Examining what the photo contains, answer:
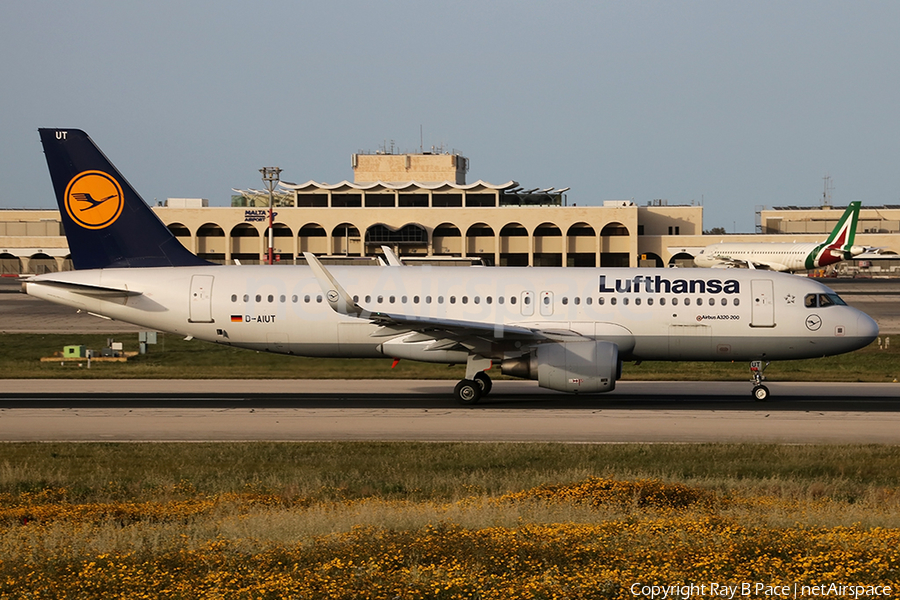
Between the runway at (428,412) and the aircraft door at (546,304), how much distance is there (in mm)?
2757

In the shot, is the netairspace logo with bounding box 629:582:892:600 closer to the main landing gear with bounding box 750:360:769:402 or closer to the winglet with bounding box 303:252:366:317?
the winglet with bounding box 303:252:366:317

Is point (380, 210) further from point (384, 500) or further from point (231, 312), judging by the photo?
point (384, 500)

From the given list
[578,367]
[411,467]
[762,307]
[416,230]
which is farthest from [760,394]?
[416,230]

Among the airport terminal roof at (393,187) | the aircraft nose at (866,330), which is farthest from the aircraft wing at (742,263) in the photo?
the aircraft nose at (866,330)

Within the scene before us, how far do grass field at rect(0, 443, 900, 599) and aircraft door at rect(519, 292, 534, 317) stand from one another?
832 centimetres

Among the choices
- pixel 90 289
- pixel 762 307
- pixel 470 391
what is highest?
pixel 90 289

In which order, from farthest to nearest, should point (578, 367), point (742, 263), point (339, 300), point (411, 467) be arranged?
point (742, 263) → point (578, 367) → point (339, 300) → point (411, 467)

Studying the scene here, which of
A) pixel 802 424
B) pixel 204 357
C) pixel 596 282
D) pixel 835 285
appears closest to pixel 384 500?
pixel 802 424

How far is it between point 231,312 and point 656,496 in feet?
58.5

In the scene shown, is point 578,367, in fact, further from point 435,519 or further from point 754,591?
point 754,591

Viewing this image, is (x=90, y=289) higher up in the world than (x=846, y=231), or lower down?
lower down

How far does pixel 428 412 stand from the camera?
25.9 metres

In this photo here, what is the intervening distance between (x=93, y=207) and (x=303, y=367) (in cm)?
1115

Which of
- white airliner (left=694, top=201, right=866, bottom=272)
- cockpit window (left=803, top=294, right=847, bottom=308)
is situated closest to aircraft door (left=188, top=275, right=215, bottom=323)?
cockpit window (left=803, top=294, right=847, bottom=308)
